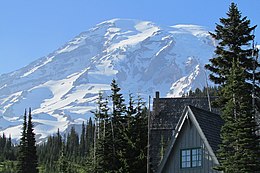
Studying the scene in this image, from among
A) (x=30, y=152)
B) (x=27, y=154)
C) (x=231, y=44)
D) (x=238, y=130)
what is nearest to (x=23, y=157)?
(x=27, y=154)

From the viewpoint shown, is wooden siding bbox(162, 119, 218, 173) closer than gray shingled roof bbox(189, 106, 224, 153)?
Yes

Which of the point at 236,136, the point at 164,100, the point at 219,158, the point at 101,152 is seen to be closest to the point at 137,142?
the point at 101,152

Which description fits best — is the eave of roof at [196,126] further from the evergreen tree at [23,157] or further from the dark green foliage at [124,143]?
the evergreen tree at [23,157]

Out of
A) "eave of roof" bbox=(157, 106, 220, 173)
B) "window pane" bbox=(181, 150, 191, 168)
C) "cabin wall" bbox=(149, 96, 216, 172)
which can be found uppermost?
"cabin wall" bbox=(149, 96, 216, 172)

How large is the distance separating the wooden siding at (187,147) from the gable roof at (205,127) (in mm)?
236

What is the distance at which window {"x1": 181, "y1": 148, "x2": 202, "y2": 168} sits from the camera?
34.0 metres

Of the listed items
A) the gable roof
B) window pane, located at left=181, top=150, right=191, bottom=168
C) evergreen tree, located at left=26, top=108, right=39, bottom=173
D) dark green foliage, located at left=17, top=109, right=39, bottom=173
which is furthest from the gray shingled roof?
evergreen tree, located at left=26, top=108, right=39, bottom=173

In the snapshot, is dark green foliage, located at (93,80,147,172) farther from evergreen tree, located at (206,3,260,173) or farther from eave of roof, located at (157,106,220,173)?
evergreen tree, located at (206,3,260,173)

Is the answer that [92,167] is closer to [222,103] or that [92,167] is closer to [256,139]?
[222,103]

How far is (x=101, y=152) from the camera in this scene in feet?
150

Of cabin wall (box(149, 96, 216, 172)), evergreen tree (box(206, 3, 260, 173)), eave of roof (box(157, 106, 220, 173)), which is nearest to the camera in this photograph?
evergreen tree (box(206, 3, 260, 173))

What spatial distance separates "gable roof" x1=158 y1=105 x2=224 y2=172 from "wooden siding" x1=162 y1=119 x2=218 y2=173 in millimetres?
236

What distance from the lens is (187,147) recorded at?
34.5 m

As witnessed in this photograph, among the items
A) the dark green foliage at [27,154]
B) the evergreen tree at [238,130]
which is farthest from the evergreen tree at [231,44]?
the dark green foliage at [27,154]
